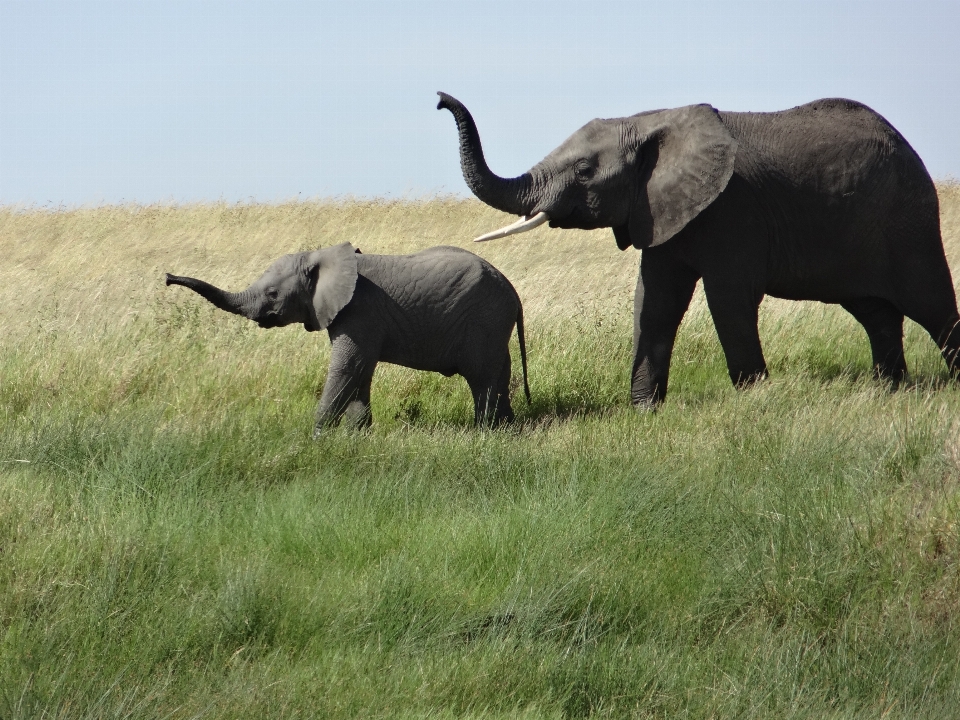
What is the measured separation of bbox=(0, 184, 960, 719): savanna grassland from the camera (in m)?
4.02

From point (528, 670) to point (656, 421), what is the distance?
11.6 feet

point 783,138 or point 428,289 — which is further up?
point 783,138

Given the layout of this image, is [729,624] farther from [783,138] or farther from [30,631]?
[783,138]

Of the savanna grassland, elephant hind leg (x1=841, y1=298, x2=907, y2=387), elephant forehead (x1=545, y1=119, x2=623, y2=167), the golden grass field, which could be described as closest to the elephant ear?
elephant forehead (x1=545, y1=119, x2=623, y2=167)

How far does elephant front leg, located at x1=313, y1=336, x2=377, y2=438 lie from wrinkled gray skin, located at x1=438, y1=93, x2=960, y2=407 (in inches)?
55.1

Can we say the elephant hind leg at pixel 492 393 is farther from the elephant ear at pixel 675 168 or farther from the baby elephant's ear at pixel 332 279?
the elephant ear at pixel 675 168

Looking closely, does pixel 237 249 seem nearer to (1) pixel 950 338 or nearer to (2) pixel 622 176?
(2) pixel 622 176

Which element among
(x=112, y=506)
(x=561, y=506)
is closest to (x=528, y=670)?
(x=561, y=506)

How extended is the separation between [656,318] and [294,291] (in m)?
2.61

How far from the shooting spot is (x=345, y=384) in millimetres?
7410

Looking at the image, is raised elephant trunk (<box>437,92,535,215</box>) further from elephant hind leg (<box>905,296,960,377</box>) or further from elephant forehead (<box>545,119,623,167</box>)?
elephant hind leg (<box>905,296,960,377</box>)

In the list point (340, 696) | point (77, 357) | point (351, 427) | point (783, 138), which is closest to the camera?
point (340, 696)

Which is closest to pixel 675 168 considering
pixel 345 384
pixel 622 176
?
pixel 622 176

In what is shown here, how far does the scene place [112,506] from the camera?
17.9ft
